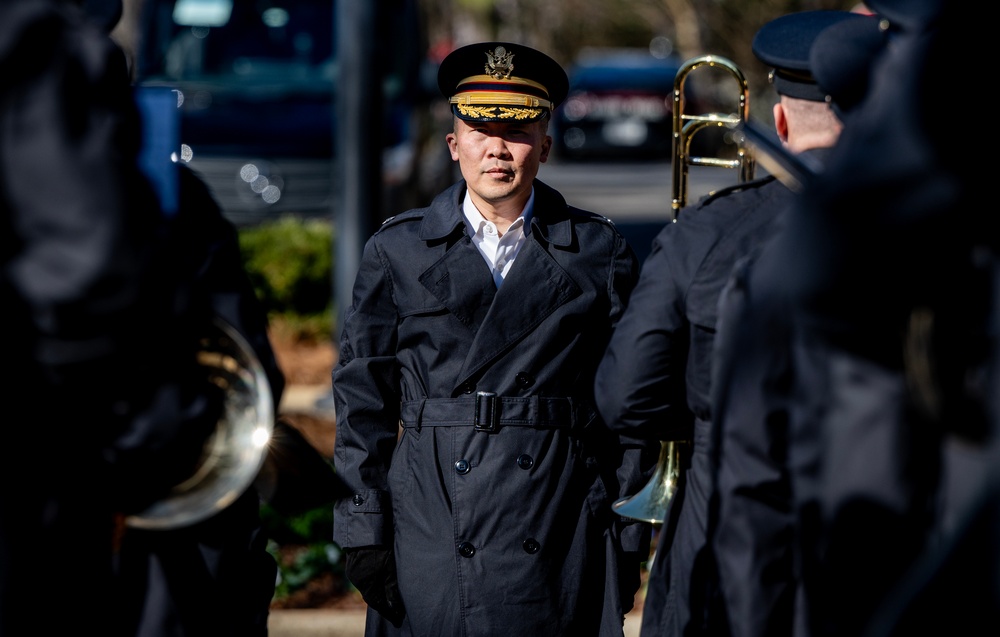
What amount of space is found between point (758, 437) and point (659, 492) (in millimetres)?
769

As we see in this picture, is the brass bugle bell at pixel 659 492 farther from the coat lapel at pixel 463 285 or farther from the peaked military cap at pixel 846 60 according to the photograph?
the peaked military cap at pixel 846 60

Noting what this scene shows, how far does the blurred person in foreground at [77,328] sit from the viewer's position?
2.19 metres

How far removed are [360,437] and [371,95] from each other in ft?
13.9

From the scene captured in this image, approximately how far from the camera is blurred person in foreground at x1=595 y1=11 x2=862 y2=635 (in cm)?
297

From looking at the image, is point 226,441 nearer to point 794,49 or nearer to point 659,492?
point 659,492

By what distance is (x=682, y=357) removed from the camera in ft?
10.1

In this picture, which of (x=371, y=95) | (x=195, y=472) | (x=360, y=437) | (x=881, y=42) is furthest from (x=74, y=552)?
(x=371, y=95)

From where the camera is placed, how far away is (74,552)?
2395mm

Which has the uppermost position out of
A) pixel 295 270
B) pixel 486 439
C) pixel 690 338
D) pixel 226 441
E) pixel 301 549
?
pixel 690 338

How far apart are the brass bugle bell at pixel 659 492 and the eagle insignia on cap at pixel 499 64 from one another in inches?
40.1

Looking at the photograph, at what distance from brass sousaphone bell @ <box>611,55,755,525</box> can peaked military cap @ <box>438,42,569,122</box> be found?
408 millimetres

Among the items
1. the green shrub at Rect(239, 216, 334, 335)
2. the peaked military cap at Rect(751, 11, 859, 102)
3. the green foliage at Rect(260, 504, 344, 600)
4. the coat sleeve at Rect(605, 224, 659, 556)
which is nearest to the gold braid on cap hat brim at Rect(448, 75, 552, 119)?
the coat sleeve at Rect(605, 224, 659, 556)

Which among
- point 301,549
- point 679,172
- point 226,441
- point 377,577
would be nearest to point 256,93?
point 301,549

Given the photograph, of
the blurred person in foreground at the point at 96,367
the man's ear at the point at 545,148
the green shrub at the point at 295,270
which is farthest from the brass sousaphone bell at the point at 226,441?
the green shrub at the point at 295,270
